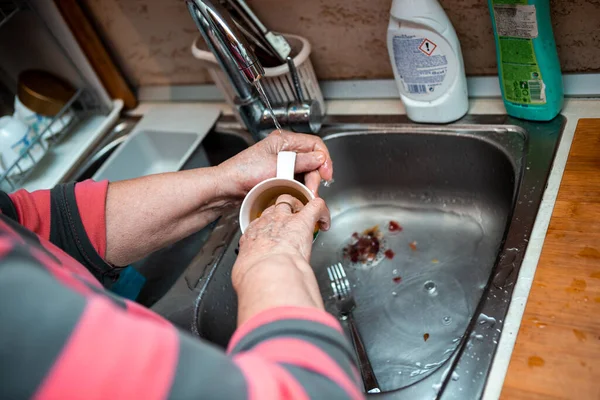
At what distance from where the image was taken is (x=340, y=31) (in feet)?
3.59

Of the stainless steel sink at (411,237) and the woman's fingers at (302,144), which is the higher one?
the woman's fingers at (302,144)

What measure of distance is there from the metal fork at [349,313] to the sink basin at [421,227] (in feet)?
0.09

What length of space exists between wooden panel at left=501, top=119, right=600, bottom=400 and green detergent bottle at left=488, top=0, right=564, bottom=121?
159 mm

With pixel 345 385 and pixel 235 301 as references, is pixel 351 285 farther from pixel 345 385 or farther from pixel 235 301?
pixel 345 385

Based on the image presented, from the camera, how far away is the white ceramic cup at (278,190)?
76 cm

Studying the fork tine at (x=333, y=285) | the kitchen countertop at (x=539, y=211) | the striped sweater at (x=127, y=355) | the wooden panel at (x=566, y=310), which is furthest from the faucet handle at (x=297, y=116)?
the striped sweater at (x=127, y=355)

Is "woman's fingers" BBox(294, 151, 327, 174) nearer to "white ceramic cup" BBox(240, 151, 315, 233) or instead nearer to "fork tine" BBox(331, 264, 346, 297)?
"white ceramic cup" BBox(240, 151, 315, 233)

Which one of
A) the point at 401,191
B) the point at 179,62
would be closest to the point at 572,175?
the point at 401,191

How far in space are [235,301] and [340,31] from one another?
0.61 metres

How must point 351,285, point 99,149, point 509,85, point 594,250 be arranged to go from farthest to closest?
point 99,149 → point 351,285 → point 509,85 → point 594,250

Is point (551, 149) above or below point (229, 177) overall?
below

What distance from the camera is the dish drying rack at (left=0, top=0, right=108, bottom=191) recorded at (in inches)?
47.3

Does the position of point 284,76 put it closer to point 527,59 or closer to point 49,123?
point 527,59

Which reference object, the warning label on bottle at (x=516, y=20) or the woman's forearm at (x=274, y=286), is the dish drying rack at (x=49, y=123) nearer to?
the woman's forearm at (x=274, y=286)
